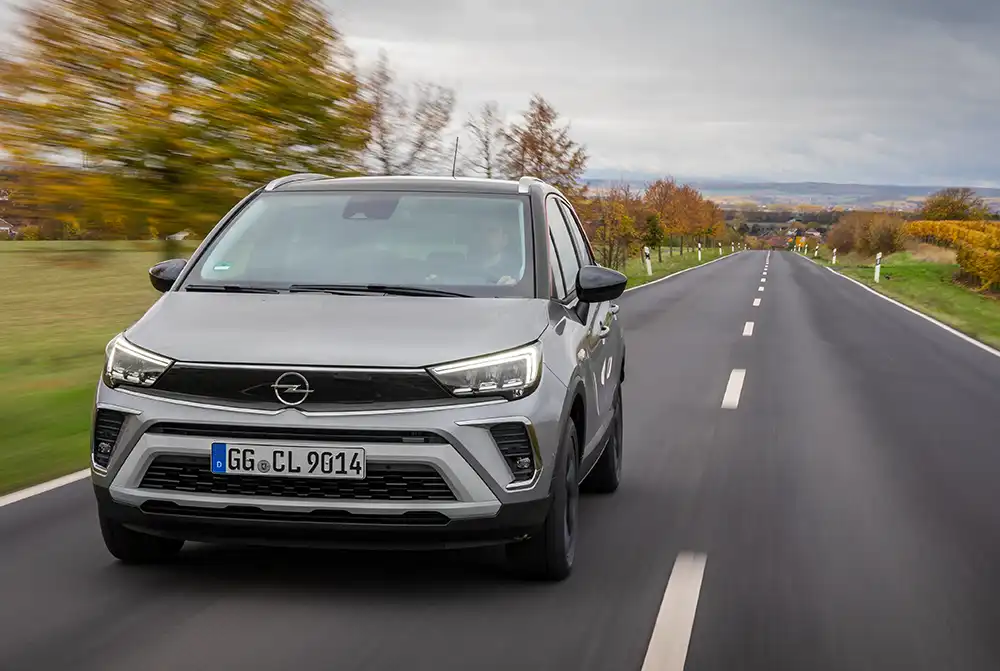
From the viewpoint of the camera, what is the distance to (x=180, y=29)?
1283cm

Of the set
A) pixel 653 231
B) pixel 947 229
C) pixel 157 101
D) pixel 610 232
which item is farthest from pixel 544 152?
pixel 947 229

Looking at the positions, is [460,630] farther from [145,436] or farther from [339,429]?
[145,436]

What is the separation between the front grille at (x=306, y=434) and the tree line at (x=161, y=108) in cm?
A: 851

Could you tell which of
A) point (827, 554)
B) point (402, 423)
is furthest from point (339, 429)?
point (827, 554)

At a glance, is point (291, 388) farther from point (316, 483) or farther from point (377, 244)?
point (377, 244)

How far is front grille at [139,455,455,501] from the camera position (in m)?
4.08

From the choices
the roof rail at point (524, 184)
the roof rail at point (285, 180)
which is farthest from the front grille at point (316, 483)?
the roof rail at point (524, 184)

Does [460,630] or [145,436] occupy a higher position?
[145,436]

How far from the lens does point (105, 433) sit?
4.29 meters

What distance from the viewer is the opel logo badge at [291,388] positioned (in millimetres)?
4098

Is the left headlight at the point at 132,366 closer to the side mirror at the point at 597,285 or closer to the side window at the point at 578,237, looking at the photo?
the side mirror at the point at 597,285

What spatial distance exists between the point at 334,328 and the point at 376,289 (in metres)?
0.56

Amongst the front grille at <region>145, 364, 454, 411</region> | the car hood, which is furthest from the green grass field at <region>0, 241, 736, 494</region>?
the front grille at <region>145, 364, 454, 411</region>

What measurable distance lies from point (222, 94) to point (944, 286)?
31.2 m
